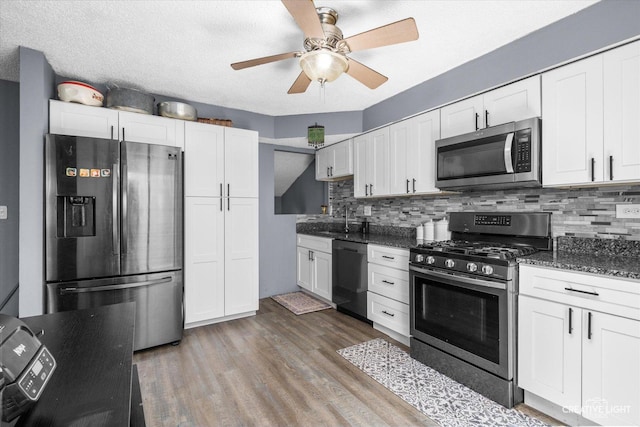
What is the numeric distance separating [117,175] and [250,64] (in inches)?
A: 61.8

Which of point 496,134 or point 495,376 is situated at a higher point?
point 496,134

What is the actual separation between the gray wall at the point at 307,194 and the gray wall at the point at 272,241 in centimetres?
68

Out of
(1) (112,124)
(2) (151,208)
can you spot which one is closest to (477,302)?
(2) (151,208)

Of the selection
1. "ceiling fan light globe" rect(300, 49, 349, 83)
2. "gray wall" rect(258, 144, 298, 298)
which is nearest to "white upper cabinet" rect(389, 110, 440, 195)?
"ceiling fan light globe" rect(300, 49, 349, 83)

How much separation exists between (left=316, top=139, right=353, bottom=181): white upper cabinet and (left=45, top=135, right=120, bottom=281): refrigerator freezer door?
256 centimetres

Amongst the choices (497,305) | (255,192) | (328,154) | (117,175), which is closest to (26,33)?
(117,175)

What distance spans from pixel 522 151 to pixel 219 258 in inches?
117

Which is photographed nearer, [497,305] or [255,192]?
[497,305]

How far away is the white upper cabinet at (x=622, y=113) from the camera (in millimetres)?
1744

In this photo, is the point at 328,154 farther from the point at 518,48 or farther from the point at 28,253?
the point at 28,253

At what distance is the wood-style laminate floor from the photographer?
188 cm

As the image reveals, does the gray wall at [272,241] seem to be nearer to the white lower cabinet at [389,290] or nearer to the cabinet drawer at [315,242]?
the cabinet drawer at [315,242]

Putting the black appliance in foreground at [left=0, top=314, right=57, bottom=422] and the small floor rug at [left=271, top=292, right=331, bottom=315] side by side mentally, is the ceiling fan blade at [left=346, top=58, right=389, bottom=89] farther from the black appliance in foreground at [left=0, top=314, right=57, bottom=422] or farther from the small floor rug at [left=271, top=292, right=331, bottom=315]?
the small floor rug at [left=271, top=292, right=331, bottom=315]

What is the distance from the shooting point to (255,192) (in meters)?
3.61
